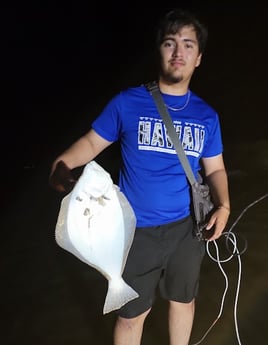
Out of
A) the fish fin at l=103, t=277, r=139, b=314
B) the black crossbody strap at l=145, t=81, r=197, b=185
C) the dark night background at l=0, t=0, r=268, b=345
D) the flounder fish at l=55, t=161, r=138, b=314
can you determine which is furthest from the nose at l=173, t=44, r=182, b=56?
the dark night background at l=0, t=0, r=268, b=345

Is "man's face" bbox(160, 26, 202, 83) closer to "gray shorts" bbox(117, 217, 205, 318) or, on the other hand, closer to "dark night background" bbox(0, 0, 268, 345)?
"gray shorts" bbox(117, 217, 205, 318)

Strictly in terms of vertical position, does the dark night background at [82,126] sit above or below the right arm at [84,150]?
below

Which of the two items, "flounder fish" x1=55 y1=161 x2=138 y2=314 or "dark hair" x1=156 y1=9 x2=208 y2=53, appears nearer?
"flounder fish" x1=55 y1=161 x2=138 y2=314

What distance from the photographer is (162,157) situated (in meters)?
1.78

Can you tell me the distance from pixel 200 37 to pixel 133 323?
1.04 meters

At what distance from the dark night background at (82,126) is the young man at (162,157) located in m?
0.71

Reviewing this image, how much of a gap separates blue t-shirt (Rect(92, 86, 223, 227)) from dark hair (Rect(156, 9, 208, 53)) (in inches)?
7.4

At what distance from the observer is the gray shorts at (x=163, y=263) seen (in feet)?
6.13

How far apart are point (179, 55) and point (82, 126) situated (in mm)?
4833

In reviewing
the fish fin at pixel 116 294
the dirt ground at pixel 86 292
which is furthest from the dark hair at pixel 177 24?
the dirt ground at pixel 86 292

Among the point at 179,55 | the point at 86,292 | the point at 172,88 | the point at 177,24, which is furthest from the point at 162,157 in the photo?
the point at 86,292

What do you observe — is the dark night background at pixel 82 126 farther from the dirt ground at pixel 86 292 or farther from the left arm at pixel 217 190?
the left arm at pixel 217 190

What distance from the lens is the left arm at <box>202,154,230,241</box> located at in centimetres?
184

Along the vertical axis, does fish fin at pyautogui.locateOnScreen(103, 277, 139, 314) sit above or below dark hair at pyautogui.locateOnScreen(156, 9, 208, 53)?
below
